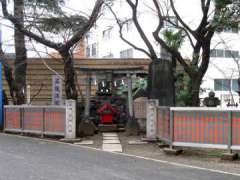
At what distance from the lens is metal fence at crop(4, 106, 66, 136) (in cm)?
1712

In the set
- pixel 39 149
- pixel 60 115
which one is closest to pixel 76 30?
pixel 60 115

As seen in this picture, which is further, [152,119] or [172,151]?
[152,119]

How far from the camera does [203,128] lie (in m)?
12.7

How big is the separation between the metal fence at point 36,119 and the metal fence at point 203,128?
4791mm

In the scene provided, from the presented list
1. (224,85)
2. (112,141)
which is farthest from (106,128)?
(224,85)

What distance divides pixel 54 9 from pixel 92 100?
447 centimetres

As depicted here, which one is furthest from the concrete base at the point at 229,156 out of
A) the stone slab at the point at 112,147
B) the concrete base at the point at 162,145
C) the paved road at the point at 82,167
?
the stone slab at the point at 112,147

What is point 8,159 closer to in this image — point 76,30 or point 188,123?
point 188,123

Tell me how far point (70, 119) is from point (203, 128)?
5.65 meters

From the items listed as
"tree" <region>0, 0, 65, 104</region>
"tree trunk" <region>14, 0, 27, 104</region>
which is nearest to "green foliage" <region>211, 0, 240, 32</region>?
"tree" <region>0, 0, 65, 104</region>

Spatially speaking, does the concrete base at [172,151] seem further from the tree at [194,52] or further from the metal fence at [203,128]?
the tree at [194,52]

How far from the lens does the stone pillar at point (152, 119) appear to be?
1620 cm

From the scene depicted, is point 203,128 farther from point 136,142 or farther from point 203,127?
point 136,142

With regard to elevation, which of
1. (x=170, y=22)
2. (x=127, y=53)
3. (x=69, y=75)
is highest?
(x=127, y=53)
